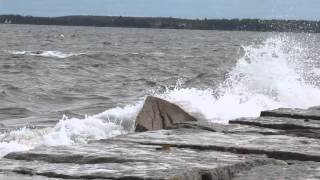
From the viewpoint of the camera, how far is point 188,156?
3.87 meters

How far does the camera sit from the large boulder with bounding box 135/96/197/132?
25.4 ft

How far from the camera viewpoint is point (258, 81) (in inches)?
567

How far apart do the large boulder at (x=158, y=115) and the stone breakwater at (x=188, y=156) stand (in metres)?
2.37

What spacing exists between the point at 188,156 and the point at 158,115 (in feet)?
13.1

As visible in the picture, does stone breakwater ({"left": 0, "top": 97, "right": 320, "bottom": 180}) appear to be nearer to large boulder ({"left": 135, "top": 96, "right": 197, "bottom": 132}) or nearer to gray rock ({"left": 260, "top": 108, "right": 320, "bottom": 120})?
gray rock ({"left": 260, "top": 108, "right": 320, "bottom": 120})

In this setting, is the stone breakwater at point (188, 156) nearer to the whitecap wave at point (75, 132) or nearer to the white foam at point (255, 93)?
the whitecap wave at point (75, 132)

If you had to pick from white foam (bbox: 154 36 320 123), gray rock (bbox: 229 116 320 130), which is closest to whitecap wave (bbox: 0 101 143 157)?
white foam (bbox: 154 36 320 123)

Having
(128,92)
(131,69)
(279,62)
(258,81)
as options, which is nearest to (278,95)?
(258,81)

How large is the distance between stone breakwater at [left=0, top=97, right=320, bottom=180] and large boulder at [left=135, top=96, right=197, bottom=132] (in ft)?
7.77

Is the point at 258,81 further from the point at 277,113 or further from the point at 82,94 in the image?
the point at 277,113

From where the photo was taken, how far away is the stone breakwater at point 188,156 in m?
3.38

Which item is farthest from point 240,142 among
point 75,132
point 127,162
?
point 75,132

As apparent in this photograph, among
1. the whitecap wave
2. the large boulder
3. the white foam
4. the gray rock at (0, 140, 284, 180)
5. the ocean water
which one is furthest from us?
the white foam

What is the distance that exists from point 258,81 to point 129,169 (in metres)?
11.2
